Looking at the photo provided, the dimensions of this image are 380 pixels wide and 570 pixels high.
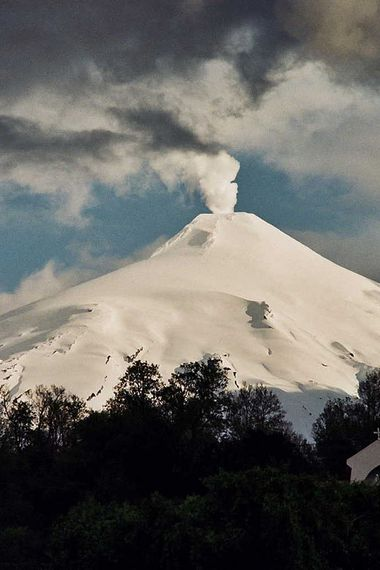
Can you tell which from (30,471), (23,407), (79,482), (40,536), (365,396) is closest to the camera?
(40,536)

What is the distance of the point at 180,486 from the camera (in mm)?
60938

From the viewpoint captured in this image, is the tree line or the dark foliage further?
the dark foliage

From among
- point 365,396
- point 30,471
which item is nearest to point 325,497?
point 30,471

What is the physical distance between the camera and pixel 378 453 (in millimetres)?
55531

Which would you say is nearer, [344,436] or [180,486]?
[180,486]

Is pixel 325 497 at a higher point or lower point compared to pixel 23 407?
lower

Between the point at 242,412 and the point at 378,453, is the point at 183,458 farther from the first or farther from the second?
the point at 242,412

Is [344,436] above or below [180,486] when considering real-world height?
above

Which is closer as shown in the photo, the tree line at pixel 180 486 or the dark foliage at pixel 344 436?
the tree line at pixel 180 486

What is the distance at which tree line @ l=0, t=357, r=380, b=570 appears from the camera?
119 feet

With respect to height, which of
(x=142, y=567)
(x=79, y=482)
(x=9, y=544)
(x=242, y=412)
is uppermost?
(x=242, y=412)

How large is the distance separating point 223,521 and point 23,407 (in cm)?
4904

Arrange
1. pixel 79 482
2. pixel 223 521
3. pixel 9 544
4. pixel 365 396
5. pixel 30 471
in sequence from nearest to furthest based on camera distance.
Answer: pixel 223 521
pixel 9 544
pixel 79 482
pixel 30 471
pixel 365 396

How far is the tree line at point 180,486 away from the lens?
36.4m
